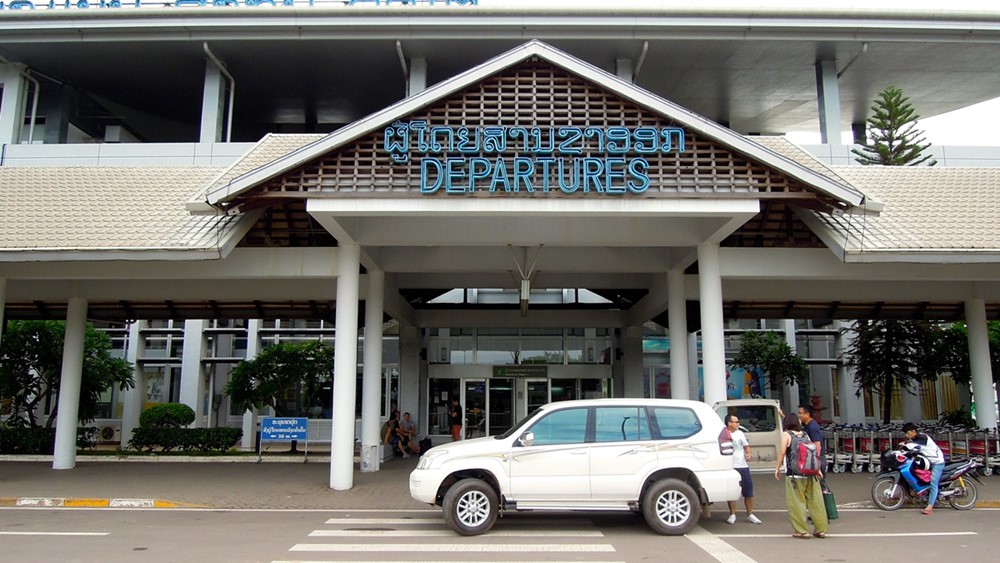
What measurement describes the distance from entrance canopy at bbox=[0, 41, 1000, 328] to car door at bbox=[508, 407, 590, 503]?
447cm

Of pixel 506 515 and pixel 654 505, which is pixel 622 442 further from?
pixel 506 515

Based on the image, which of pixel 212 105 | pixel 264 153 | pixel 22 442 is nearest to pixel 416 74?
pixel 212 105

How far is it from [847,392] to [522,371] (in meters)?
→ 13.8

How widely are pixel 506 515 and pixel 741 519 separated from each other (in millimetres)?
3566

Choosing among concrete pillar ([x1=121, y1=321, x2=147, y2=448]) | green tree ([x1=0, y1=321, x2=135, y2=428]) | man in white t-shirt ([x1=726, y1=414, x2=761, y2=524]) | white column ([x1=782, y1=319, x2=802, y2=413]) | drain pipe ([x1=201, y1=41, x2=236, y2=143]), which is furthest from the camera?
white column ([x1=782, y1=319, x2=802, y2=413])

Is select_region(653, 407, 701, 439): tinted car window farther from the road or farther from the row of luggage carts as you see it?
the row of luggage carts

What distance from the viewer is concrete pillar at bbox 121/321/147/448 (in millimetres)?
28552

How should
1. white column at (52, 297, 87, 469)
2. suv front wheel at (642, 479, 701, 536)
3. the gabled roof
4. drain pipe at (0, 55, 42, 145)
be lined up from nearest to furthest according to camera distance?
suv front wheel at (642, 479, 701, 536), the gabled roof, white column at (52, 297, 87, 469), drain pipe at (0, 55, 42, 145)

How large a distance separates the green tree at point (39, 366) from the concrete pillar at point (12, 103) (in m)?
9.12

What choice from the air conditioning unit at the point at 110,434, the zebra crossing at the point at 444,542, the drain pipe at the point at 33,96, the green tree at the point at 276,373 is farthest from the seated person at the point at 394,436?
the drain pipe at the point at 33,96

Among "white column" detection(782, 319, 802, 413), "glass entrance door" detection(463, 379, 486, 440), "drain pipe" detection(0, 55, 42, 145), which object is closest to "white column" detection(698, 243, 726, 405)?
"glass entrance door" detection(463, 379, 486, 440)

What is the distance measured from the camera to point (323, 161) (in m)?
13.1

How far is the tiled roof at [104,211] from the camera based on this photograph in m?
13.6

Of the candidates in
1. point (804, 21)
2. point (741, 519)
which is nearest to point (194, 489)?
point (741, 519)
